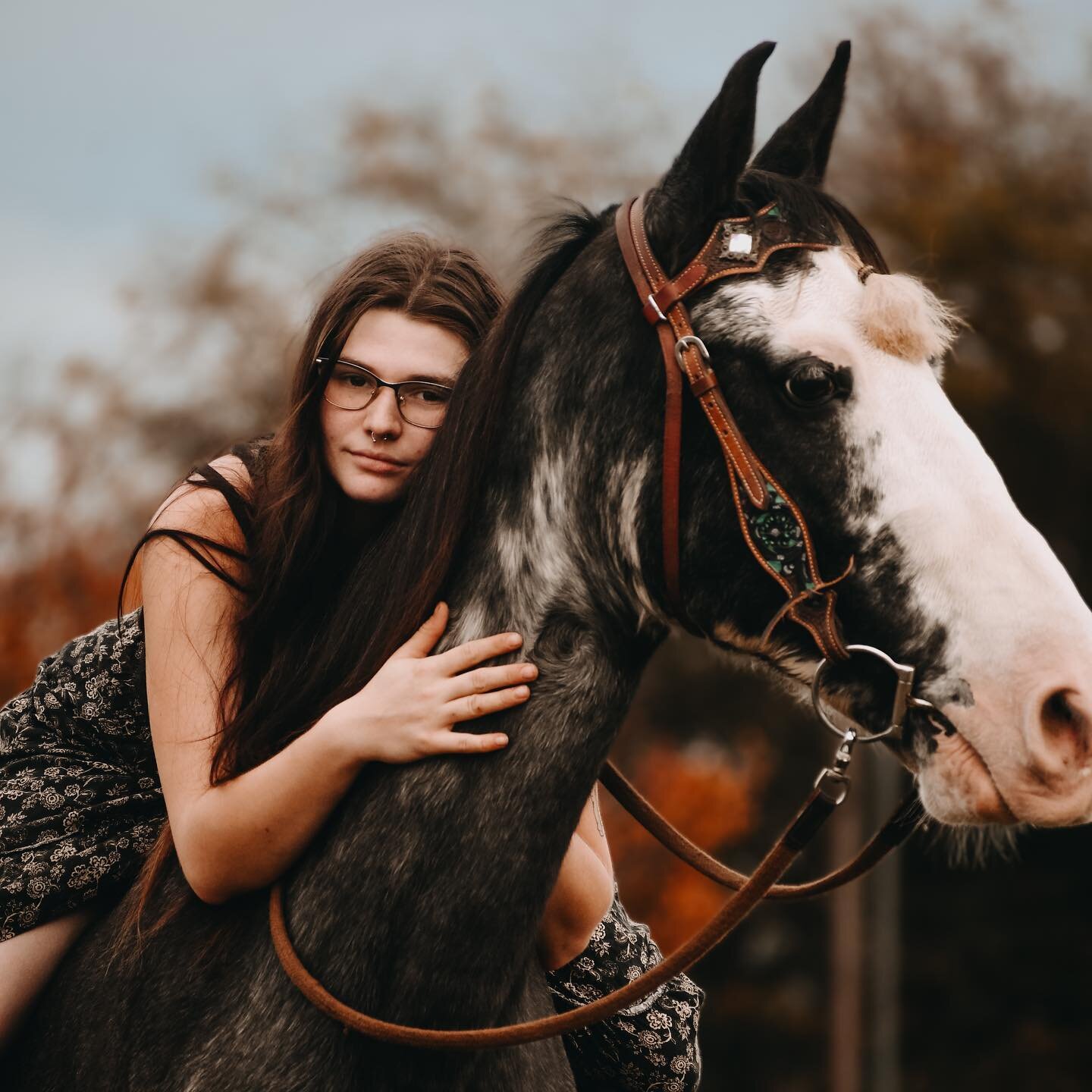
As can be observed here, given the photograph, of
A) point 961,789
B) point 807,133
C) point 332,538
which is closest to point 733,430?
point 961,789

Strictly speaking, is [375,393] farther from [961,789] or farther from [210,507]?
[961,789]

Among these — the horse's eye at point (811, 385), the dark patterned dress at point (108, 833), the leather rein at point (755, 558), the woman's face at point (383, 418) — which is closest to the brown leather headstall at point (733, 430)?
the leather rein at point (755, 558)

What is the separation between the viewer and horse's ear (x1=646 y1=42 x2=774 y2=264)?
2299 millimetres

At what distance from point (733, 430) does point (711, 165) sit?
506 millimetres

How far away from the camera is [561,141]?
20609 millimetres

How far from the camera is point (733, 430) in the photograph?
89.2 inches

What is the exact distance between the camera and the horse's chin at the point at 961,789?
6.85ft

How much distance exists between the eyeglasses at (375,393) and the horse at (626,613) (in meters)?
0.30

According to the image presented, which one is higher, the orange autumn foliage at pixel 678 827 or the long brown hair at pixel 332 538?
the long brown hair at pixel 332 538

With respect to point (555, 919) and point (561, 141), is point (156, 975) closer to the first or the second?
point (555, 919)

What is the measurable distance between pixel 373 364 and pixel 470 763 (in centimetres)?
92

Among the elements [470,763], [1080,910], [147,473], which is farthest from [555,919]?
[1080,910]

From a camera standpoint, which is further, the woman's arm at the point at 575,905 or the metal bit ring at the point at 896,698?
the woman's arm at the point at 575,905

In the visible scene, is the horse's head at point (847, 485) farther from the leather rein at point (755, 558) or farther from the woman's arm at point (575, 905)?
the woman's arm at point (575, 905)
